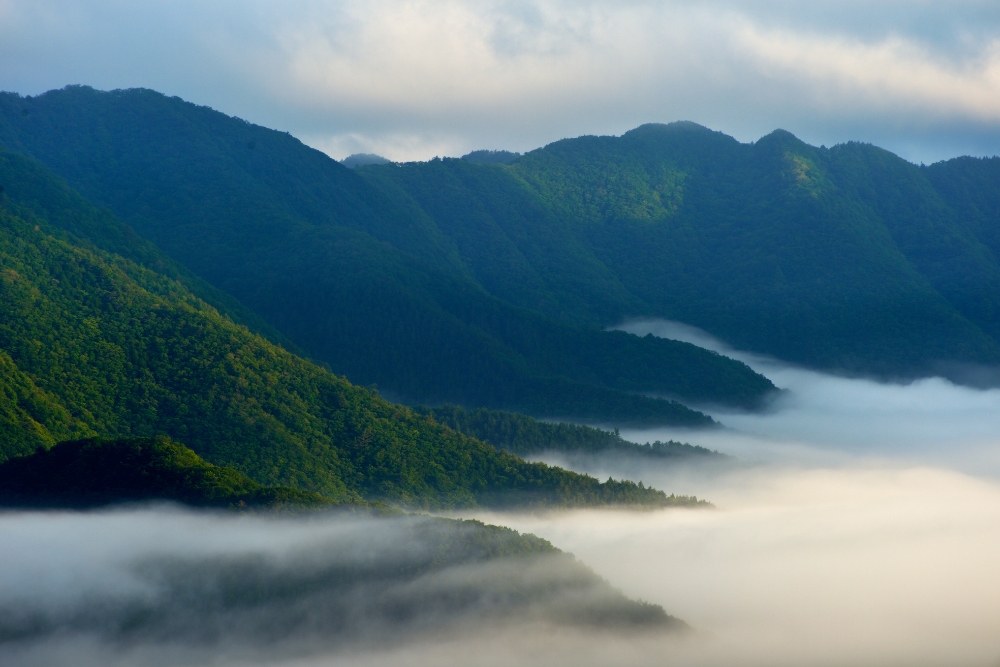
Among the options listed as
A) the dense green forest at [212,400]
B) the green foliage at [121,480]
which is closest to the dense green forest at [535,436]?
the dense green forest at [212,400]

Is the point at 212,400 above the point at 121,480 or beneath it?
above

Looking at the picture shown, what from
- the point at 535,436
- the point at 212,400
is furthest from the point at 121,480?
the point at 535,436

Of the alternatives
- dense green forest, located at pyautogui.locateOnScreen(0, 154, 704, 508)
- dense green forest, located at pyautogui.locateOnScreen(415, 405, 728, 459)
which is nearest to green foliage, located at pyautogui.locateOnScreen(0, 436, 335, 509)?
dense green forest, located at pyautogui.locateOnScreen(0, 154, 704, 508)

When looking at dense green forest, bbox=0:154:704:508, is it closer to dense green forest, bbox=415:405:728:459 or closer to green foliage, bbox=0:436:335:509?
green foliage, bbox=0:436:335:509

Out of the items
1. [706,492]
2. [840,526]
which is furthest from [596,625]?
[840,526]

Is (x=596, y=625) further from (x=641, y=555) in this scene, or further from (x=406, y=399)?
(x=406, y=399)

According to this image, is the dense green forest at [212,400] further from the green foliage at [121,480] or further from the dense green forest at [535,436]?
the dense green forest at [535,436]

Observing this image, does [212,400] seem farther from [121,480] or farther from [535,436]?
[535,436]
